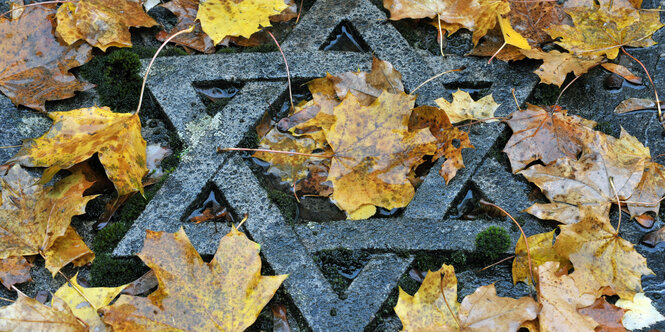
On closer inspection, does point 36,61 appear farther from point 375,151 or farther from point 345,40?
point 375,151

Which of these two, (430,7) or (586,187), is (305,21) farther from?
(586,187)

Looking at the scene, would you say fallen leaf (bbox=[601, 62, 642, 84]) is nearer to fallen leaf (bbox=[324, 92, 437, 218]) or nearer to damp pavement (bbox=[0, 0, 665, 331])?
damp pavement (bbox=[0, 0, 665, 331])

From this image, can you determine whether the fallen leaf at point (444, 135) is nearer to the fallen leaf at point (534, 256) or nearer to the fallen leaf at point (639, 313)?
the fallen leaf at point (534, 256)

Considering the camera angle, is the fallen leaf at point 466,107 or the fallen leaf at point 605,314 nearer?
the fallen leaf at point 605,314

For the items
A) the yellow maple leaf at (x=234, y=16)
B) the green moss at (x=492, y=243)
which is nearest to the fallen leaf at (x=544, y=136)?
the green moss at (x=492, y=243)

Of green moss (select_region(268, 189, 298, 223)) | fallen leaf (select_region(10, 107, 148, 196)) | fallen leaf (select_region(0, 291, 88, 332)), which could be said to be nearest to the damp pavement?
green moss (select_region(268, 189, 298, 223))

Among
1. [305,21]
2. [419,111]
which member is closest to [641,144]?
[419,111]
